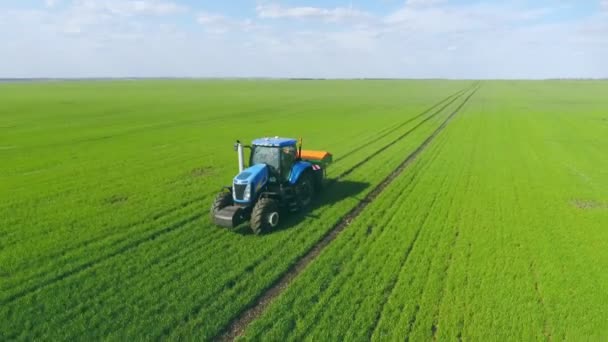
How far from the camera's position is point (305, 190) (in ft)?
40.8

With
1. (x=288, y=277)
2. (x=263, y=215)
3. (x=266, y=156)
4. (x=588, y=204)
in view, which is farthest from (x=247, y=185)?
(x=588, y=204)

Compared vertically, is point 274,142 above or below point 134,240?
above

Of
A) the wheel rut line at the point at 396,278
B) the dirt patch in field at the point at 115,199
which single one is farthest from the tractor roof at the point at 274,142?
the dirt patch in field at the point at 115,199

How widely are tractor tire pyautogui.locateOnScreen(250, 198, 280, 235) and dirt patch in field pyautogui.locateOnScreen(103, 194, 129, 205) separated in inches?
223

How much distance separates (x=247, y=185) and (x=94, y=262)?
13.3 ft

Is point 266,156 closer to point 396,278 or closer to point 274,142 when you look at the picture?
point 274,142

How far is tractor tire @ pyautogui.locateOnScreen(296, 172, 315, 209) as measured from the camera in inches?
464

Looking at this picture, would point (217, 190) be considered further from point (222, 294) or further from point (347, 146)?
point (347, 146)

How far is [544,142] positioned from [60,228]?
26.9 meters

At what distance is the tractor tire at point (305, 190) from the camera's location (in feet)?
38.6

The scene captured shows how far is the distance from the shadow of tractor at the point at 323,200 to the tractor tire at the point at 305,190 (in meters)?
0.21

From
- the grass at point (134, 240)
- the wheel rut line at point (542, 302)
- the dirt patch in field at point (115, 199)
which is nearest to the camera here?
the wheel rut line at point (542, 302)

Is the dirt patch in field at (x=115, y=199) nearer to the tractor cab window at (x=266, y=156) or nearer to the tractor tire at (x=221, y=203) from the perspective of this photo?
the tractor tire at (x=221, y=203)

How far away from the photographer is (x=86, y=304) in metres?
7.08
